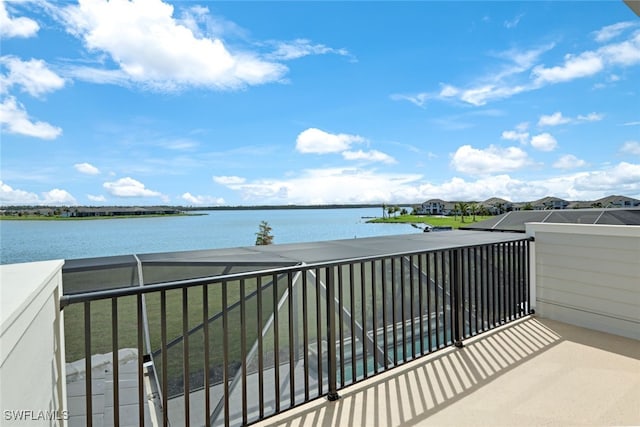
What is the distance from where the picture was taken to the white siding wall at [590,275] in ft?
10.0

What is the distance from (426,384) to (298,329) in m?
1.01

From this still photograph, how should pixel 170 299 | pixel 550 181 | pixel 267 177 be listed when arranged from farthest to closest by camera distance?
pixel 267 177 < pixel 550 181 < pixel 170 299

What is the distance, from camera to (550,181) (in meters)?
19.0

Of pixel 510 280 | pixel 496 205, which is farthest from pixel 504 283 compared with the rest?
pixel 496 205

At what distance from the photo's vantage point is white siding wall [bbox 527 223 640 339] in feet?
10.0

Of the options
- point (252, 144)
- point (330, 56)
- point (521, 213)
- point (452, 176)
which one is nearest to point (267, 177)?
point (252, 144)

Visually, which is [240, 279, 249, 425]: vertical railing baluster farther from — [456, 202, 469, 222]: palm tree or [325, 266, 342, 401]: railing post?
[456, 202, 469, 222]: palm tree

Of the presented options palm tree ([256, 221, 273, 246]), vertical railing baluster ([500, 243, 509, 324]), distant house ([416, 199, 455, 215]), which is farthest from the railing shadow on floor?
palm tree ([256, 221, 273, 246])

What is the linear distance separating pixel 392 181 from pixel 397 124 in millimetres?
13551

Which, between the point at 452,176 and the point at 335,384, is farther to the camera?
the point at 452,176

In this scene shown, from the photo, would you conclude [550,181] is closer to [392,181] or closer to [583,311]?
[392,181]

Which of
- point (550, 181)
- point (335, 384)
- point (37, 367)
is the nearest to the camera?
point (37, 367)

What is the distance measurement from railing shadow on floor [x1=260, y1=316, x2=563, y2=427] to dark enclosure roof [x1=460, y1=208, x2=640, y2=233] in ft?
16.1

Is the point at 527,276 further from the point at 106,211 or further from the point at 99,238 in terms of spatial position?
the point at 99,238
